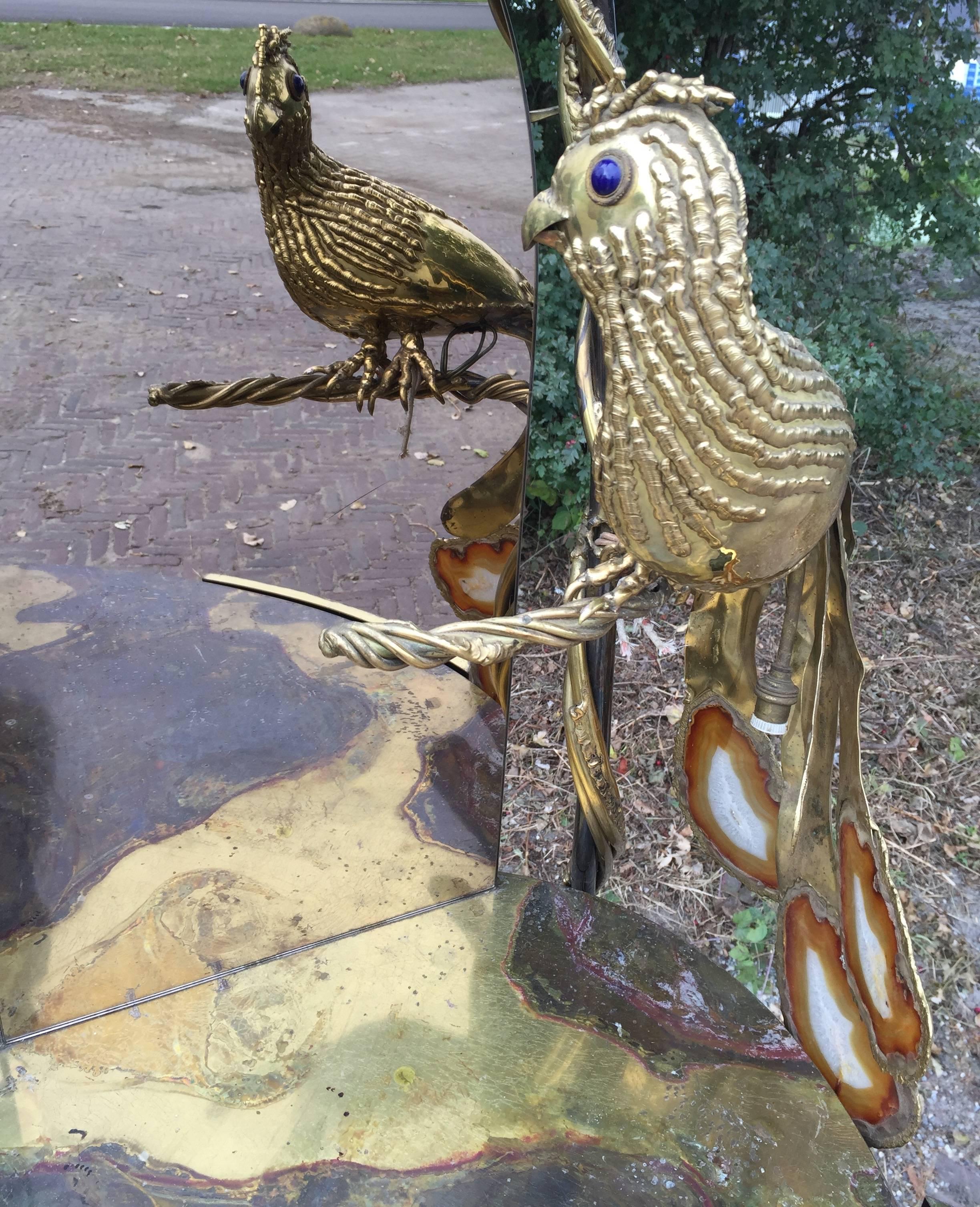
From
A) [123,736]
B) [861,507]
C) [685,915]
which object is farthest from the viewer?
[861,507]

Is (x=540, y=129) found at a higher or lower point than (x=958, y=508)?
higher

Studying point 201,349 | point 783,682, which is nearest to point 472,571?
point 201,349

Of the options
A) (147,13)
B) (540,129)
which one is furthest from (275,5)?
(540,129)

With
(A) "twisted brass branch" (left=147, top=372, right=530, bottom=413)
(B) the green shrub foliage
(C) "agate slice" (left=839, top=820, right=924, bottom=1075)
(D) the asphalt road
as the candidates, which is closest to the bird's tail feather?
(C) "agate slice" (left=839, top=820, right=924, bottom=1075)

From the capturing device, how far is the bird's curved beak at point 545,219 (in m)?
0.66

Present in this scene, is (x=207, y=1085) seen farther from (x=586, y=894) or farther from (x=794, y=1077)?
(x=794, y=1077)

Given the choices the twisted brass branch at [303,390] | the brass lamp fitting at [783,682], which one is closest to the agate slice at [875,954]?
the brass lamp fitting at [783,682]

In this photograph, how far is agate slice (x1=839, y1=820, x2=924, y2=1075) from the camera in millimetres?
968

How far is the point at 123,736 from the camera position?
1386mm

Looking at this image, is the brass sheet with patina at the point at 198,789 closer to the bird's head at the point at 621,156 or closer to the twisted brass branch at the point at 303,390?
the twisted brass branch at the point at 303,390

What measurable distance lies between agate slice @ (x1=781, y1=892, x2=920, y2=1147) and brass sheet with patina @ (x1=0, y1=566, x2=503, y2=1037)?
1.20 feet

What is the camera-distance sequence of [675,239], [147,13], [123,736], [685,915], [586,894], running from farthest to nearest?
[685,915]
[123,736]
[586,894]
[147,13]
[675,239]

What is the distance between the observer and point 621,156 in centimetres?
63

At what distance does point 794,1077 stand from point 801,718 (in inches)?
14.2
